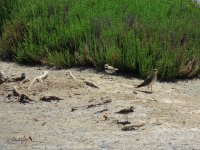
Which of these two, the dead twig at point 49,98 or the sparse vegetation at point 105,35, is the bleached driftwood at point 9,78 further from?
the dead twig at point 49,98

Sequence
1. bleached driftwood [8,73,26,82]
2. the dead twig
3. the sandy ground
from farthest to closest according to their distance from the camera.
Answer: bleached driftwood [8,73,26,82], the dead twig, the sandy ground

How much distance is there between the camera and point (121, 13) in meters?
13.8

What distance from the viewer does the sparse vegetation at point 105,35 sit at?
12117 millimetres

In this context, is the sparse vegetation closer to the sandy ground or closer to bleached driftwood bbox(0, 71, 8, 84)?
the sandy ground

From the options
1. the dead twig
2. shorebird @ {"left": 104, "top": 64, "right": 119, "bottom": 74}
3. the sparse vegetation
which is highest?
the sparse vegetation

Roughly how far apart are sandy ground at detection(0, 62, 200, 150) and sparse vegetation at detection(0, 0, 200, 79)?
0.36m

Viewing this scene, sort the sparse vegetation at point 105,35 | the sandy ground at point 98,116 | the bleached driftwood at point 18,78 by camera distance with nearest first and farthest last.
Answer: the sandy ground at point 98,116 → the bleached driftwood at point 18,78 → the sparse vegetation at point 105,35

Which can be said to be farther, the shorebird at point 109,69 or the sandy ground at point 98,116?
the shorebird at point 109,69

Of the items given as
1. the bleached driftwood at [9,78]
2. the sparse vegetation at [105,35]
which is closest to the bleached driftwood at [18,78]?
the bleached driftwood at [9,78]

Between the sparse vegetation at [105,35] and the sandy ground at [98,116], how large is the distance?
36cm

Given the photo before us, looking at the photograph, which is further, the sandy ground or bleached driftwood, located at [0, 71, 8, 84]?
bleached driftwood, located at [0, 71, 8, 84]

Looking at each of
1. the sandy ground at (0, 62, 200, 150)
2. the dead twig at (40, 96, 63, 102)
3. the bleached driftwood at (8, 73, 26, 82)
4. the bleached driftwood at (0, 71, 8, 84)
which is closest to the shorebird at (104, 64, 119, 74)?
the sandy ground at (0, 62, 200, 150)

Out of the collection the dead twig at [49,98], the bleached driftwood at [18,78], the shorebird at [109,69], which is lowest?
the bleached driftwood at [18,78]

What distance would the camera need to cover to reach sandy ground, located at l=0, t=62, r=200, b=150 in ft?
26.2
